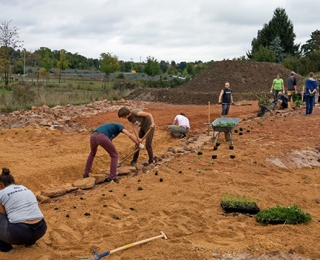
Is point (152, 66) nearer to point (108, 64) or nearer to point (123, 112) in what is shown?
point (108, 64)

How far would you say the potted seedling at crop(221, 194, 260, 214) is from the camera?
598 centimetres

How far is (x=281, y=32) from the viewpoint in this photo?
155ft

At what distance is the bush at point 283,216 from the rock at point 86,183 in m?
3.18

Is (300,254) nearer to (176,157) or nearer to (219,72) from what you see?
(176,157)

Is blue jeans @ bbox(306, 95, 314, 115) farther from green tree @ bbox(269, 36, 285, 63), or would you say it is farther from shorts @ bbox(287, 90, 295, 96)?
green tree @ bbox(269, 36, 285, 63)

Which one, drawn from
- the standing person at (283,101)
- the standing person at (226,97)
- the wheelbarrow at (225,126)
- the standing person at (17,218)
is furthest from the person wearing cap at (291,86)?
the standing person at (17,218)

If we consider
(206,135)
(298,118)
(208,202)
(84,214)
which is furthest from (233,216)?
(298,118)

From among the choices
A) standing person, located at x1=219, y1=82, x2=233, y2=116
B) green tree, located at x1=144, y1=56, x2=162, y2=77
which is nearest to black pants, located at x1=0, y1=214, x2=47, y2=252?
standing person, located at x1=219, y1=82, x2=233, y2=116

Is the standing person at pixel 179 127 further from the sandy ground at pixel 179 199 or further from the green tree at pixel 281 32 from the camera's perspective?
the green tree at pixel 281 32

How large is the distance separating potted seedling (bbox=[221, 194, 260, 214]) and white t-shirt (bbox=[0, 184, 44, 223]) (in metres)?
2.69

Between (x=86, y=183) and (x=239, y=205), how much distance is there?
2918 millimetres

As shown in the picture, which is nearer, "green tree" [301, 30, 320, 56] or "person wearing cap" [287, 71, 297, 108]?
"person wearing cap" [287, 71, 297, 108]

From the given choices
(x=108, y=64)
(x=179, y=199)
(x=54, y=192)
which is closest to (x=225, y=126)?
(x=179, y=199)

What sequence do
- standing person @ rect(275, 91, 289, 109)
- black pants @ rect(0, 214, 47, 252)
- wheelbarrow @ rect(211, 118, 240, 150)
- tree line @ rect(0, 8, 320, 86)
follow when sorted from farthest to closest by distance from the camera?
tree line @ rect(0, 8, 320, 86), standing person @ rect(275, 91, 289, 109), wheelbarrow @ rect(211, 118, 240, 150), black pants @ rect(0, 214, 47, 252)
